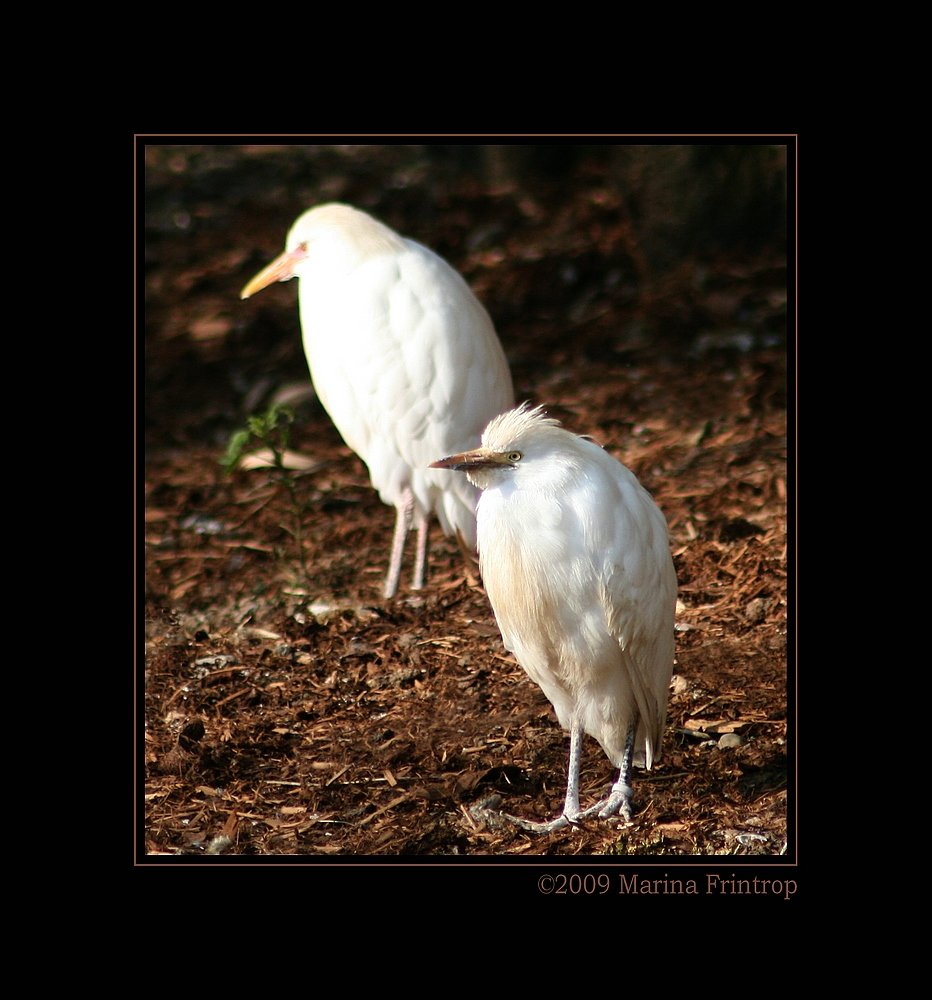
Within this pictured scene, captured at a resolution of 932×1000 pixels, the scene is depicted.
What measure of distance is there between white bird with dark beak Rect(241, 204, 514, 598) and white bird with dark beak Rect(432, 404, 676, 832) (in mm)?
1717

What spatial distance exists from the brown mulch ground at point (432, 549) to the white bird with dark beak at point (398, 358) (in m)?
0.39

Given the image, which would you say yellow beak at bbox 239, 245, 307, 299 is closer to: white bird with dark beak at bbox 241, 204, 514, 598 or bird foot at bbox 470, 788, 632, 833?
white bird with dark beak at bbox 241, 204, 514, 598

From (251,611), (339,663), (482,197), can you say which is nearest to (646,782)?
(339,663)

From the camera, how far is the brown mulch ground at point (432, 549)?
12.3ft

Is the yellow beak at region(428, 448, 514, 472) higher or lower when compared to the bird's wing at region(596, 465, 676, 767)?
higher

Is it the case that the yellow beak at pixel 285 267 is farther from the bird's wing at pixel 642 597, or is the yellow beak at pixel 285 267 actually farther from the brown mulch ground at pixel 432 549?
the bird's wing at pixel 642 597

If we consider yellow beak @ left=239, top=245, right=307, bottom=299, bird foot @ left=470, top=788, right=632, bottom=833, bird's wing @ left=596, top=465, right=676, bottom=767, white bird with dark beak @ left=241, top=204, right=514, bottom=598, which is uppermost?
yellow beak @ left=239, top=245, right=307, bottom=299

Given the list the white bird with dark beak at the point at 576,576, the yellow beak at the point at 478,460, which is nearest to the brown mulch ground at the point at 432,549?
the white bird with dark beak at the point at 576,576

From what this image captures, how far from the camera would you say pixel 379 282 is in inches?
203

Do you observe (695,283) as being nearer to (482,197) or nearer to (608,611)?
(482,197)

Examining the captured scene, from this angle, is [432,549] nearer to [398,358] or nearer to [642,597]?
[398,358]

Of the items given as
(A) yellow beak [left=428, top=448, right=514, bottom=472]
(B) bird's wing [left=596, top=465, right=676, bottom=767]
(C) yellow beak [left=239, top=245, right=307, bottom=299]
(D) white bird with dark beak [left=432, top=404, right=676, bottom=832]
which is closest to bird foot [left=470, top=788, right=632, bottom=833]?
(D) white bird with dark beak [left=432, top=404, right=676, bottom=832]

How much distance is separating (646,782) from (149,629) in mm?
2359

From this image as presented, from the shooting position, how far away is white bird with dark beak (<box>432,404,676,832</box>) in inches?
129
